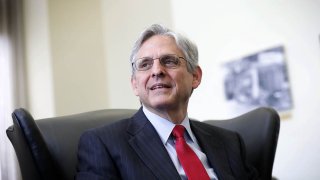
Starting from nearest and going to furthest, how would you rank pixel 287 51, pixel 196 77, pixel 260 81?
pixel 196 77
pixel 287 51
pixel 260 81

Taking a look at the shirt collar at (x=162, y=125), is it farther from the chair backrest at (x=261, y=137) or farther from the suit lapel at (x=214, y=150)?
the chair backrest at (x=261, y=137)

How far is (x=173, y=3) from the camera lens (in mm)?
3256

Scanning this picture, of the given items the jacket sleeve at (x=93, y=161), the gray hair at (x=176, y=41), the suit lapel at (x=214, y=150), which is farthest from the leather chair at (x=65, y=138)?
the gray hair at (x=176, y=41)

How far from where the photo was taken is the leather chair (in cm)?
125

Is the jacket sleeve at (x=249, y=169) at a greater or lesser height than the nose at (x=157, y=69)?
lesser

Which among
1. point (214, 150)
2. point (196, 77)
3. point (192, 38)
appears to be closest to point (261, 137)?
point (214, 150)

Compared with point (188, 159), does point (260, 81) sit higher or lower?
higher

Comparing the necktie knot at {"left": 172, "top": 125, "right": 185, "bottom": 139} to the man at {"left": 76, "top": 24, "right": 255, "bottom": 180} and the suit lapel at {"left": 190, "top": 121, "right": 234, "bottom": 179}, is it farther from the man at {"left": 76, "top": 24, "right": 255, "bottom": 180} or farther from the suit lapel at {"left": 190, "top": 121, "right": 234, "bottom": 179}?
the suit lapel at {"left": 190, "top": 121, "right": 234, "bottom": 179}

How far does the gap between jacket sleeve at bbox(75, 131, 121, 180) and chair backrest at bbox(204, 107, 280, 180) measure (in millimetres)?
784

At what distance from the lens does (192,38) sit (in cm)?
300

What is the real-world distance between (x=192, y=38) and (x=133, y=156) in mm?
1858

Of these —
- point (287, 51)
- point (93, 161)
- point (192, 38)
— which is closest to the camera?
point (93, 161)

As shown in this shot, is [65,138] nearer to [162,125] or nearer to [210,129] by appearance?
[162,125]

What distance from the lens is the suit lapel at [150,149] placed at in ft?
4.28
